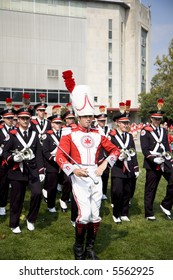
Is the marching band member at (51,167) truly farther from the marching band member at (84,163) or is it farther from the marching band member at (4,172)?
the marching band member at (84,163)

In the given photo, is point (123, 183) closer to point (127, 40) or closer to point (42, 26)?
point (42, 26)

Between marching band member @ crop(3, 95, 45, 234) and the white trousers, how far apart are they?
1634 mm

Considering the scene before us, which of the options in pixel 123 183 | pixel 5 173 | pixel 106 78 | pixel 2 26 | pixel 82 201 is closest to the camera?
A: pixel 82 201

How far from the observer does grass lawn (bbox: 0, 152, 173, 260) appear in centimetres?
586

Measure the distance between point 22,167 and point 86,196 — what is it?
1.94 meters

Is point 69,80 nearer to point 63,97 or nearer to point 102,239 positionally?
point 102,239

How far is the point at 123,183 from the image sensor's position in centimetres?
766

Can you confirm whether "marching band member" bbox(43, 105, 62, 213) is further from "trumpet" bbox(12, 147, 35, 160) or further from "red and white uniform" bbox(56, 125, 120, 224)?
"red and white uniform" bbox(56, 125, 120, 224)

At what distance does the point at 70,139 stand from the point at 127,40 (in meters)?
66.3

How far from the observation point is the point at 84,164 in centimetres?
544

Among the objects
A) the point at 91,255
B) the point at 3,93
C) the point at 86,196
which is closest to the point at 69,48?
the point at 3,93

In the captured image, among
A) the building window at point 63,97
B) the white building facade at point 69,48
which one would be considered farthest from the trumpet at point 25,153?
the building window at point 63,97
